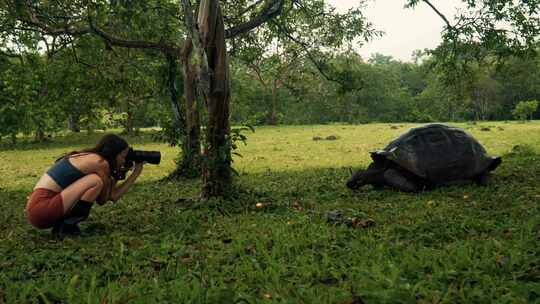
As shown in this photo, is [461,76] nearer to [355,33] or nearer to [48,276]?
[355,33]

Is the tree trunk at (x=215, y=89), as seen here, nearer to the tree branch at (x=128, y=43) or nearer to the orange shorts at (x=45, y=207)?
the orange shorts at (x=45, y=207)

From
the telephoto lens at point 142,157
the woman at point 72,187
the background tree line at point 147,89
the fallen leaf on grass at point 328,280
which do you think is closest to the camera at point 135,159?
the telephoto lens at point 142,157

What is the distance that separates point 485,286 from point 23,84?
10.6 meters

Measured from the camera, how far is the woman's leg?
205 inches

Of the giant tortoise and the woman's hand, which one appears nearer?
the woman's hand

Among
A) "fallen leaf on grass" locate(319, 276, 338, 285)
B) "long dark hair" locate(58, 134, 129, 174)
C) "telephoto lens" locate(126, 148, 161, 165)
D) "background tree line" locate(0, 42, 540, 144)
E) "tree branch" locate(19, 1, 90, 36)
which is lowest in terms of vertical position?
"fallen leaf on grass" locate(319, 276, 338, 285)

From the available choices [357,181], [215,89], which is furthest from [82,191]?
[357,181]

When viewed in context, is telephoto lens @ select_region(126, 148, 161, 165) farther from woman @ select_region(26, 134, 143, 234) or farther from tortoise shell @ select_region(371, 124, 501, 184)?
tortoise shell @ select_region(371, 124, 501, 184)

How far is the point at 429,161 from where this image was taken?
7387 mm

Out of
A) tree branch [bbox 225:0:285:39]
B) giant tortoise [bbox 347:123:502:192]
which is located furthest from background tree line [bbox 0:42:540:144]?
tree branch [bbox 225:0:285:39]

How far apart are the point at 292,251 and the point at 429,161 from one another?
3.75 meters

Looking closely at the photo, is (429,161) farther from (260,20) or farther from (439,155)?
(260,20)

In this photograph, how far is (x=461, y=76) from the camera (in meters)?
9.84

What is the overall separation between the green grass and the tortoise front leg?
152mm
